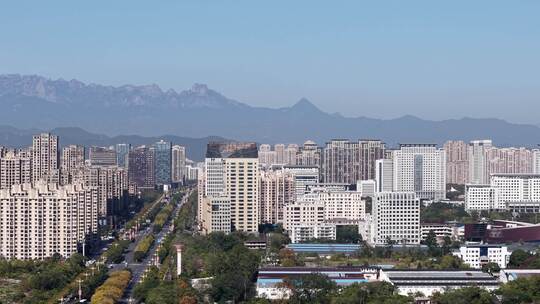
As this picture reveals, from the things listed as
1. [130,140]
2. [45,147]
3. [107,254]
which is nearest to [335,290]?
[107,254]

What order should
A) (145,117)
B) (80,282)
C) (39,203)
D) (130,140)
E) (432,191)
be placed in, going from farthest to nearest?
1. (145,117)
2. (130,140)
3. (432,191)
4. (39,203)
5. (80,282)

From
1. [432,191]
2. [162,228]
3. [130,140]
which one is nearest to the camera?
[162,228]

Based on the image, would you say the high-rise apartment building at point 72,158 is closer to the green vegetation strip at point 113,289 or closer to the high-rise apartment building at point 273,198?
the high-rise apartment building at point 273,198

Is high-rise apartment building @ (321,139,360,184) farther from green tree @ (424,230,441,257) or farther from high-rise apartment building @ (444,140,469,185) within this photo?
green tree @ (424,230,441,257)

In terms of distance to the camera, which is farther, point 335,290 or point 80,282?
point 80,282

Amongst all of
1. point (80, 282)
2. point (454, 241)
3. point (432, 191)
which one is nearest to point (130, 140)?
point (432, 191)

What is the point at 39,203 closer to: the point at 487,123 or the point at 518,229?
the point at 518,229

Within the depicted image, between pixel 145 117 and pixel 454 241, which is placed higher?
pixel 145 117

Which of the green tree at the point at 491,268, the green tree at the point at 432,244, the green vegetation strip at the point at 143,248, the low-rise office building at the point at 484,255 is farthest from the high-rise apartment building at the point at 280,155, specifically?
the green tree at the point at 491,268
